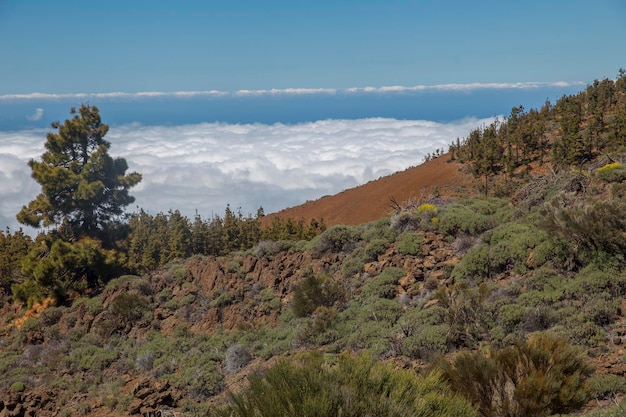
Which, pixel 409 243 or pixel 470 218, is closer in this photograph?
pixel 409 243

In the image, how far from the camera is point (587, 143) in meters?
31.0

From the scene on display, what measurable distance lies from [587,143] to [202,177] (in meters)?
143

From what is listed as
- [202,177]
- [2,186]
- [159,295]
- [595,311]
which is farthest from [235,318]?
[202,177]

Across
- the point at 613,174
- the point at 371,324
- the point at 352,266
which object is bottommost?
the point at 371,324

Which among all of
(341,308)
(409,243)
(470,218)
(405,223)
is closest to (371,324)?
(341,308)

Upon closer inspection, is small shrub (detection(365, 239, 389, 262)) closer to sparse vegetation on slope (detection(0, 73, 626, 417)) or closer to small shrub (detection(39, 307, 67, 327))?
sparse vegetation on slope (detection(0, 73, 626, 417))

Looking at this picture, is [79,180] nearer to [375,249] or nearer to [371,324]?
[375,249]

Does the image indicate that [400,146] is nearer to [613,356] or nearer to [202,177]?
[202,177]

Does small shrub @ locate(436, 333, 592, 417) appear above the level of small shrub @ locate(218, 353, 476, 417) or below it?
below

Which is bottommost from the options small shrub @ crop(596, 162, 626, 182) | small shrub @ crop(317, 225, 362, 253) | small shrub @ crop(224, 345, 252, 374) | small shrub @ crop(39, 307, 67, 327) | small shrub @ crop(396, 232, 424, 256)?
small shrub @ crop(39, 307, 67, 327)

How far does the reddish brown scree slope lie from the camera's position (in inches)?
1571

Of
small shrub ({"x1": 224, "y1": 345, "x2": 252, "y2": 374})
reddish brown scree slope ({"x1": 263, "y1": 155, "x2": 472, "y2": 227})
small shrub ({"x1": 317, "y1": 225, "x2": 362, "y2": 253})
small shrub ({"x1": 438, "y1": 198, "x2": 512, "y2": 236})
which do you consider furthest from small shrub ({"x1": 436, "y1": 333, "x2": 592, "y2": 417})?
reddish brown scree slope ({"x1": 263, "y1": 155, "x2": 472, "y2": 227})

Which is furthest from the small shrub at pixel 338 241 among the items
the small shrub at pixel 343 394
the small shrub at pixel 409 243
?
the small shrub at pixel 343 394

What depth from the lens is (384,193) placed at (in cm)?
4603
